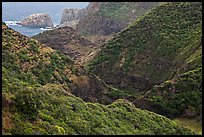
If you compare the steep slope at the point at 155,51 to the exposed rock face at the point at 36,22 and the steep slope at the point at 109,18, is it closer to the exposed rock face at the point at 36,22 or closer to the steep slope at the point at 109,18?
the steep slope at the point at 109,18

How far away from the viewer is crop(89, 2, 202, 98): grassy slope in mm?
60375

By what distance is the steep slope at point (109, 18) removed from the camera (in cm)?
12612

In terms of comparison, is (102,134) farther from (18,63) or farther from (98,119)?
(18,63)

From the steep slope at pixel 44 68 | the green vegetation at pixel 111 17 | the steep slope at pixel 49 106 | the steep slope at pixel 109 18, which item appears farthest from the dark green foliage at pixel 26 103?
the green vegetation at pixel 111 17

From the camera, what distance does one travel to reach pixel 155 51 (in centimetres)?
6512

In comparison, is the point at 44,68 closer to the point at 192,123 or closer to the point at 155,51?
the point at 192,123

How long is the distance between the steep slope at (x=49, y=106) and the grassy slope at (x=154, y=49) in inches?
753

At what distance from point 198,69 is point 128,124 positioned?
20.2 metres

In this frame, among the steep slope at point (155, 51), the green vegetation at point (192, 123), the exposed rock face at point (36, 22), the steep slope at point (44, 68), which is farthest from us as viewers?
the exposed rock face at point (36, 22)

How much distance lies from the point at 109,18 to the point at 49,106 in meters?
106

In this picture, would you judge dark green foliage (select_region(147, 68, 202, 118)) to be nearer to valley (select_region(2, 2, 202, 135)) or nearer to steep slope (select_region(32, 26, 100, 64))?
valley (select_region(2, 2, 202, 135))

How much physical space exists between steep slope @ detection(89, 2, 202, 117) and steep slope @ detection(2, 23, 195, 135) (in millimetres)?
10909

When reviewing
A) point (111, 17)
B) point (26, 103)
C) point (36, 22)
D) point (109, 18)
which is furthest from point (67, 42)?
point (26, 103)

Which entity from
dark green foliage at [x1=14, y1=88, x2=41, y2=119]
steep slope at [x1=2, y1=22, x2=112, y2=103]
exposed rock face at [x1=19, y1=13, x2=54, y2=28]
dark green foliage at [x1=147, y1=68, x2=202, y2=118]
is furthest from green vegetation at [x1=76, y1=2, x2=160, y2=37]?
dark green foliage at [x1=14, y1=88, x2=41, y2=119]
